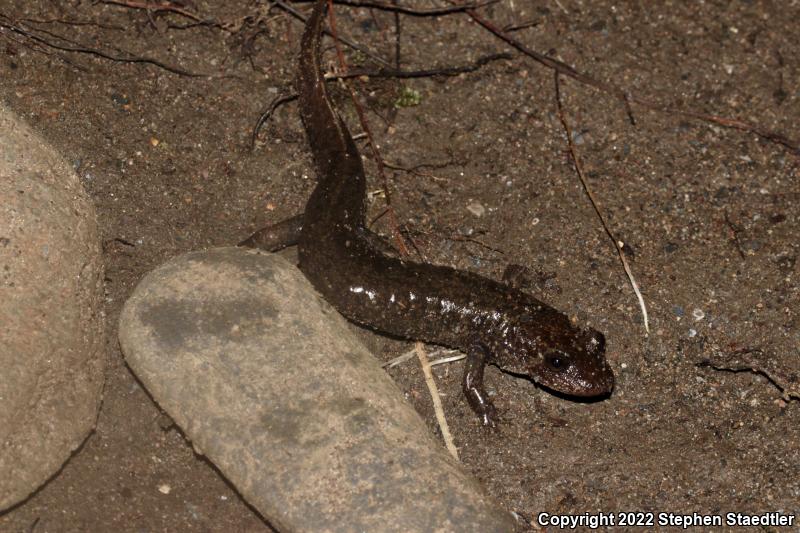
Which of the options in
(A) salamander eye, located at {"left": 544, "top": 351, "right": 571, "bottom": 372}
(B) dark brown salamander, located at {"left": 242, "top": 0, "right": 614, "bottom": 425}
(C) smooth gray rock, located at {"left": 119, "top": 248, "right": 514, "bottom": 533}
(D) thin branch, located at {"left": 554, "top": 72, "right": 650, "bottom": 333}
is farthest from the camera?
(D) thin branch, located at {"left": 554, "top": 72, "right": 650, "bottom": 333}

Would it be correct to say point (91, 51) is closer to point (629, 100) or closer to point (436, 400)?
point (436, 400)

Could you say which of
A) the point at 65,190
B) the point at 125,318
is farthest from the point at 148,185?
the point at 125,318

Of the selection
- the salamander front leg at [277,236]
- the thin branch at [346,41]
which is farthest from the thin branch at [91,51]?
the salamander front leg at [277,236]

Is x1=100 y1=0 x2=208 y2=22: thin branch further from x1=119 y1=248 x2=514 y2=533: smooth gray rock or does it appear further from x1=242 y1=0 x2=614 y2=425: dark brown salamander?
x1=119 y1=248 x2=514 y2=533: smooth gray rock

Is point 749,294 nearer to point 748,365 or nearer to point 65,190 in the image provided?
point 748,365

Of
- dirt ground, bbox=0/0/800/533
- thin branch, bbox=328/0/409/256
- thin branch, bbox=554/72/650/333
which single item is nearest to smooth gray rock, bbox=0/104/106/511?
dirt ground, bbox=0/0/800/533

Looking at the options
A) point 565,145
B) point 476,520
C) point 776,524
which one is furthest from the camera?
point 565,145

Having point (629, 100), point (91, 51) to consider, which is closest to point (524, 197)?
point (629, 100)

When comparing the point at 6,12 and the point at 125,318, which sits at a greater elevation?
the point at 6,12

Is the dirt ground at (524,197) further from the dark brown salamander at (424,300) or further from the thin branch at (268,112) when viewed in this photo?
the dark brown salamander at (424,300)
